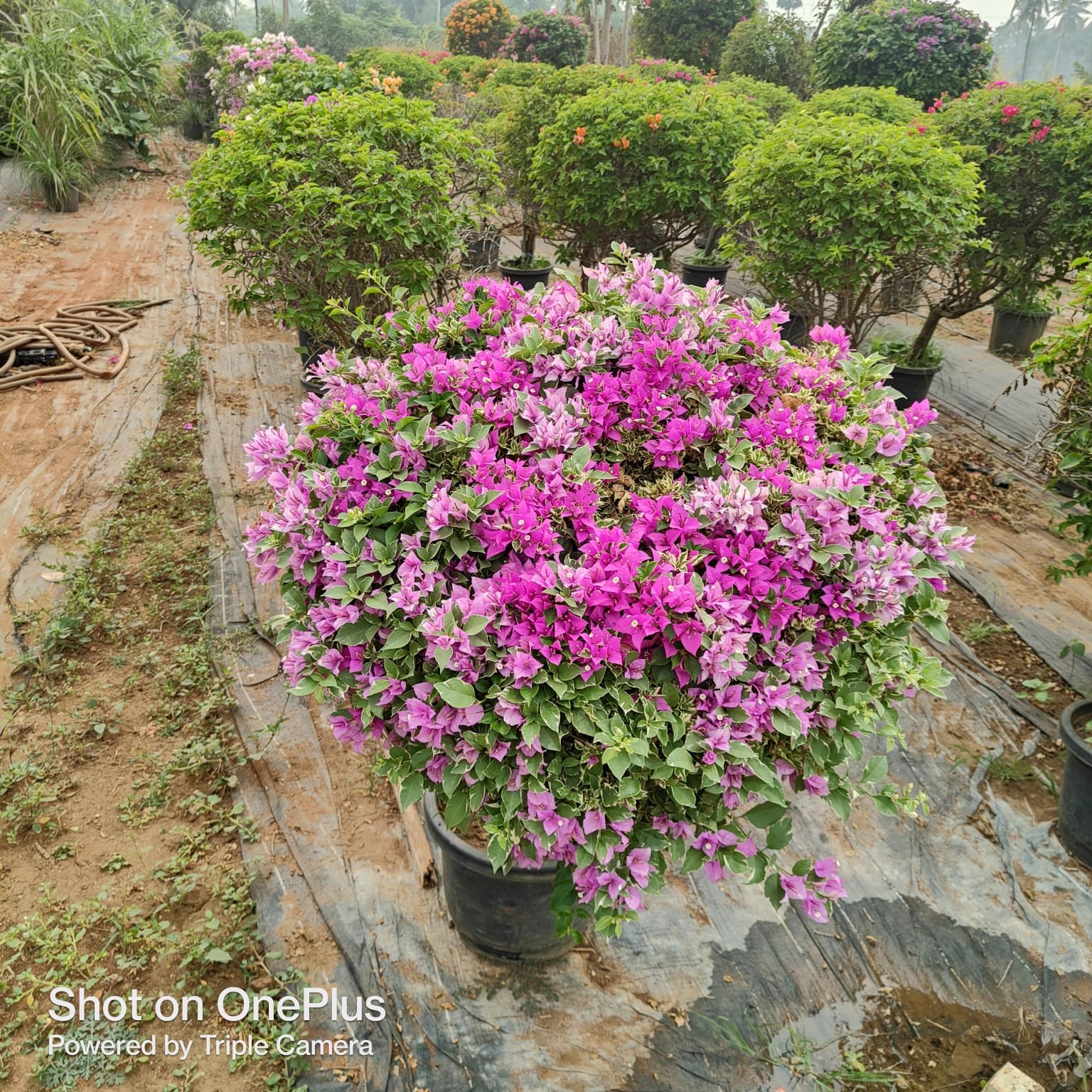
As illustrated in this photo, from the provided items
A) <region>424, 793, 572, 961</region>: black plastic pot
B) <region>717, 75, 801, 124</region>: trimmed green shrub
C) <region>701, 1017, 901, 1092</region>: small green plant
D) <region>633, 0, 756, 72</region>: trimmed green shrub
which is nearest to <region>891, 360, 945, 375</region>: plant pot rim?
<region>701, 1017, 901, 1092</region>: small green plant

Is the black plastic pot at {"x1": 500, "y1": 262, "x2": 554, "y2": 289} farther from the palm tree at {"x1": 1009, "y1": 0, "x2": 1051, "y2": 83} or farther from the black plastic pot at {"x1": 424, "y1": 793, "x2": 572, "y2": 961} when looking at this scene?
the palm tree at {"x1": 1009, "y1": 0, "x2": 1051, "y2": 83}

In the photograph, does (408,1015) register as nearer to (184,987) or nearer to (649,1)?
(184,987)

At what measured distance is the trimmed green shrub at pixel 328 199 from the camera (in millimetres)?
4023

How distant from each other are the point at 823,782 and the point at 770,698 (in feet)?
1.16

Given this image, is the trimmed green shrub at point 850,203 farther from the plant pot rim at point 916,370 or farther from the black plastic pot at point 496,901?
the black plastic pot at point 496,901

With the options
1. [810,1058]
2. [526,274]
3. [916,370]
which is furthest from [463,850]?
[526,274]

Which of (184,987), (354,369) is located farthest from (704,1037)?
(354,369)

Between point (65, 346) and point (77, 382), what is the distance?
1.56ft

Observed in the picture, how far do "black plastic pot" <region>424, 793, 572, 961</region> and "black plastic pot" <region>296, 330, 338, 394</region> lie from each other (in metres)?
3.00

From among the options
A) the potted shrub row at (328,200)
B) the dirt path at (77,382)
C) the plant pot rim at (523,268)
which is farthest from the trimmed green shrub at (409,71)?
the potted shrub row at (328,200)

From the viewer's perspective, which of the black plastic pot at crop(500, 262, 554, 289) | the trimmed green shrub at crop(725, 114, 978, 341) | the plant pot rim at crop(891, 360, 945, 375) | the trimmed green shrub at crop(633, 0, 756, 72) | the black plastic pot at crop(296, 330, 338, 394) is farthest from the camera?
the trimmed green shrub at crop(633, 0, 756, 72)

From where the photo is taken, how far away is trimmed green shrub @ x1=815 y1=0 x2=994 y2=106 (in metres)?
11.1

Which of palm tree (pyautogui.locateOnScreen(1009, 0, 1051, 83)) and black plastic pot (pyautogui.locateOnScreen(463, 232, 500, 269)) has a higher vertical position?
palm tree (pyautogui.locateOnScreen(1009, 0, 1051, 83))

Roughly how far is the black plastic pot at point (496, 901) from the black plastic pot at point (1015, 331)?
6.81 metres
